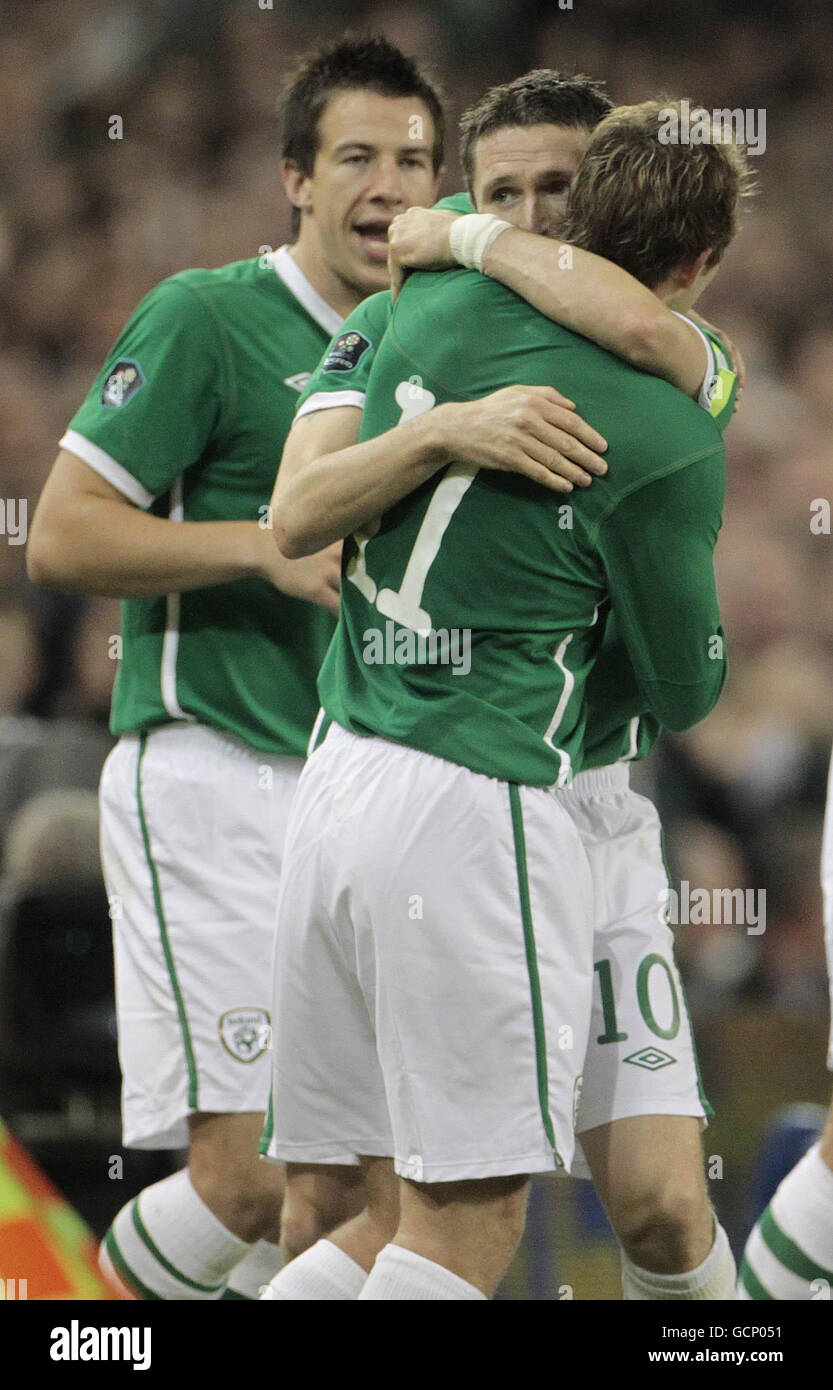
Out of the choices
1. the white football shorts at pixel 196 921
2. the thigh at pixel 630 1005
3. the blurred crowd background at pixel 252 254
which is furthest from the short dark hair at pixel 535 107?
the blurred crowd background at pixel 252 254

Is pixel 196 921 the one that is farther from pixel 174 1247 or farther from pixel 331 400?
pixel 331 400

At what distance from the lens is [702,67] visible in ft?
22.9

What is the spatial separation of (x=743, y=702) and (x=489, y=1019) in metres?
3.90

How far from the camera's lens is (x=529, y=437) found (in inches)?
78.0

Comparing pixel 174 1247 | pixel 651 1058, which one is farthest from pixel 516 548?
pixel 174 1247

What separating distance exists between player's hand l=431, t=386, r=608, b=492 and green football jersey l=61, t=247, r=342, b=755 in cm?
87

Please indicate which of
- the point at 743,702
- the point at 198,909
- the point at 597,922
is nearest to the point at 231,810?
the point at 198,909

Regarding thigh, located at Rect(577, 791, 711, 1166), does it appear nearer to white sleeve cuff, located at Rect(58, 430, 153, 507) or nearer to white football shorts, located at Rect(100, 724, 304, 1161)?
white football shorts, located at Rect(100, 724, 304, 1161)

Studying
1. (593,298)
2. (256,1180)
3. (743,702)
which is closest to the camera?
(593,298)

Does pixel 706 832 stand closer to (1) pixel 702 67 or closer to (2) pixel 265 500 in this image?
(2) pixel 265 500

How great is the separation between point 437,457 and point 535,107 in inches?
21.1

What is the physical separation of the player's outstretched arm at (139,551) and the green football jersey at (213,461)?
4 centimetres

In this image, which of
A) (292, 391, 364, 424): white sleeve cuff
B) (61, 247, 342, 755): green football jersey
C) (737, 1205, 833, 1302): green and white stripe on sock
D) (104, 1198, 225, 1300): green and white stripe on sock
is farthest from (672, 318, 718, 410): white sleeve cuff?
(104, 1198, 225, 1300): green and white stripe on sock

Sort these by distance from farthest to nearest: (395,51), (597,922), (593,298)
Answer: (395,51)
(597,922)
(593,298)
